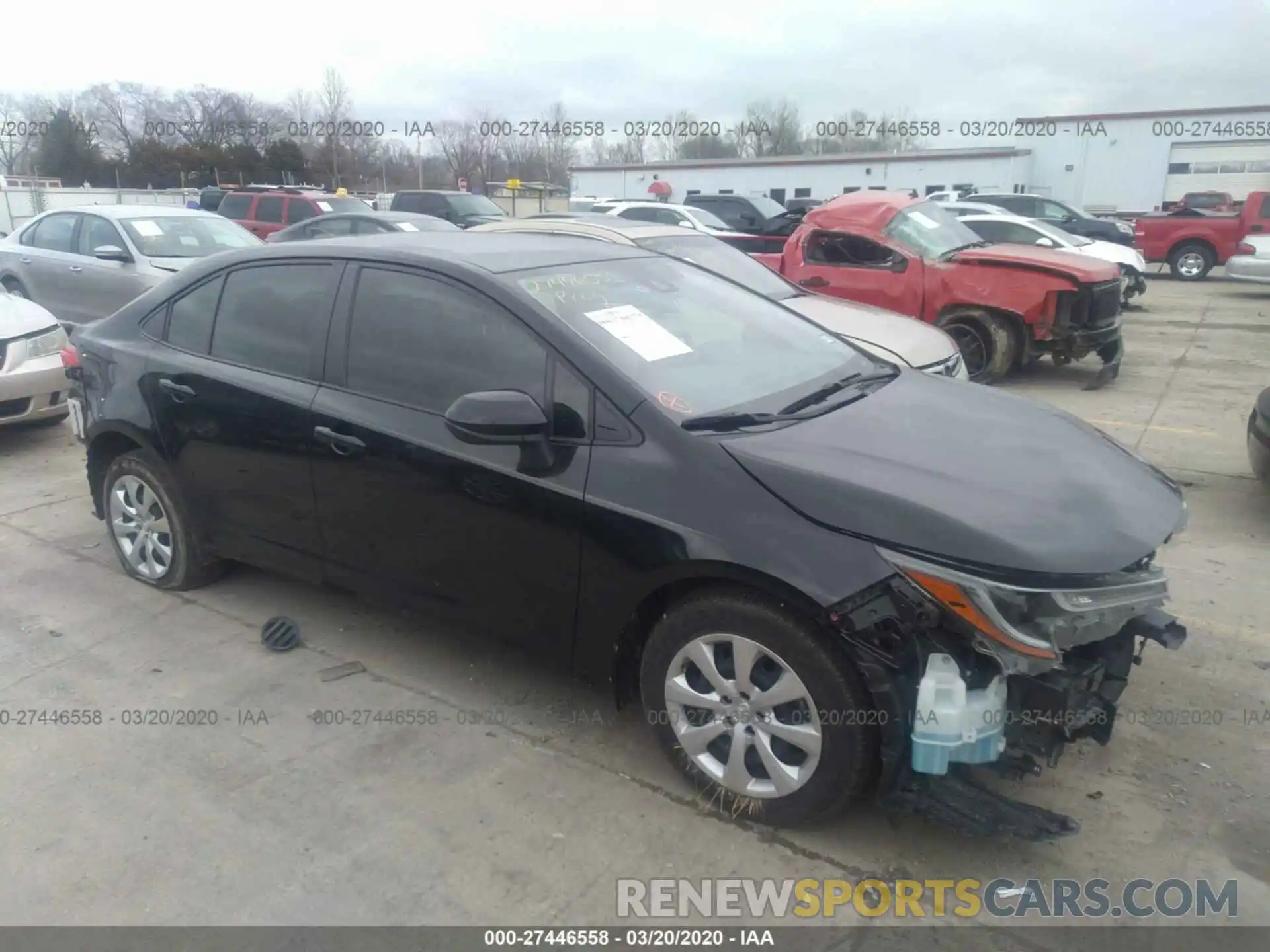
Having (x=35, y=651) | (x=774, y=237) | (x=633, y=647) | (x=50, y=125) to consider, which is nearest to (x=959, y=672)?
(x=633, y=647)

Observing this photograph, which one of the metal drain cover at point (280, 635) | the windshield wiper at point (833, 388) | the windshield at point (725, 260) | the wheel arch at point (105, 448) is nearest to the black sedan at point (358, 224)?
the windshield at point (725, 260)

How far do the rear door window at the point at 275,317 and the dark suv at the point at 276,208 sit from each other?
13182 mm

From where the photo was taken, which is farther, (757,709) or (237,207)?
(237,207)

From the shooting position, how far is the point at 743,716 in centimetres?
282

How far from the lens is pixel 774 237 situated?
15039mm

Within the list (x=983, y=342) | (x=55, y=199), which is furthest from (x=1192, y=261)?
(x=55, y=199)

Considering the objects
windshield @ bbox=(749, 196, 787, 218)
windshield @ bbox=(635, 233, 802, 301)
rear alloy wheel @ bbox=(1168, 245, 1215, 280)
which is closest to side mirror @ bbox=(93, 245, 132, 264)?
windshield @ bbox=(635, 233, 802, 301)

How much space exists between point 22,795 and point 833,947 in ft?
8.52

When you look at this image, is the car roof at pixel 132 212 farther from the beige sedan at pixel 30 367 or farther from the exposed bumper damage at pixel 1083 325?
the exposed bumper damage at pixel 1083 325

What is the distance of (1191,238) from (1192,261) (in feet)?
1.87

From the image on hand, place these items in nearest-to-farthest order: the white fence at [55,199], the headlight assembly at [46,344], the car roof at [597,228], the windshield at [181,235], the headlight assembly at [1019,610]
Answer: the headlight assembly at [1019,610] → the headlight assembly at [46,344] → the car roof at [597,228] → the windshield at [181,235] → the white fence at [55,199]

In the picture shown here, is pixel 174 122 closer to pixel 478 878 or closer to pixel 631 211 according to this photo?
pixel 631 211

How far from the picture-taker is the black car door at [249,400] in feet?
12.1

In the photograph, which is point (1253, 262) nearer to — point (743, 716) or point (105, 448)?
point (743, 716)
